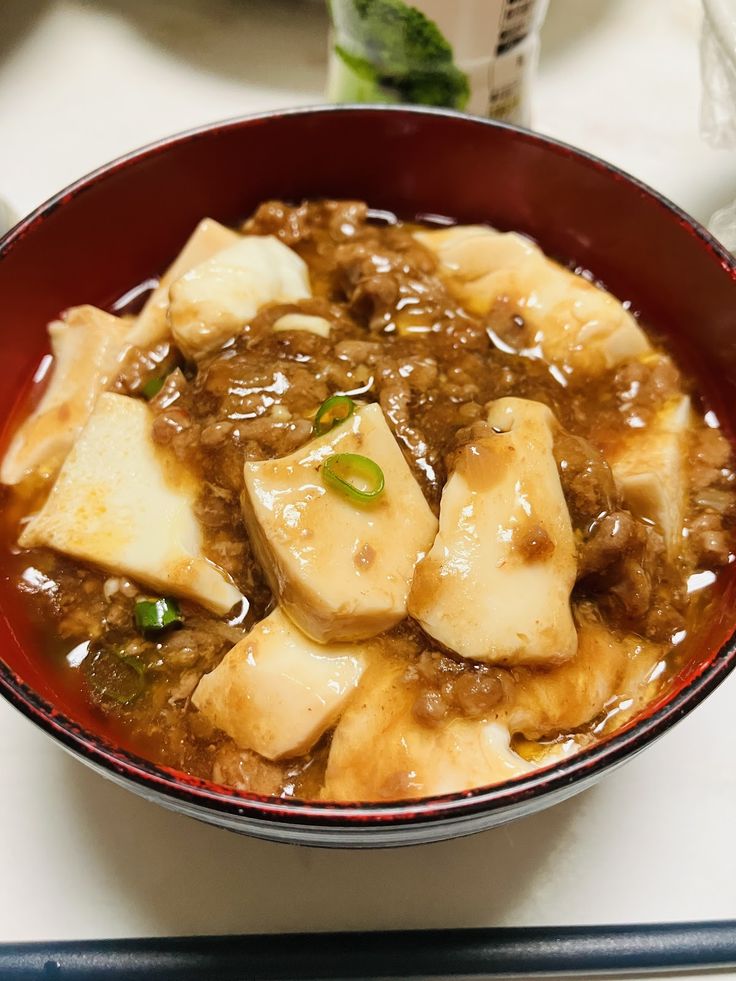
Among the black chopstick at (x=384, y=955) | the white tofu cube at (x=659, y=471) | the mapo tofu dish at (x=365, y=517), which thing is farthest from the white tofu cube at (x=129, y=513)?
the white tofu cube at (x=659, y=471)

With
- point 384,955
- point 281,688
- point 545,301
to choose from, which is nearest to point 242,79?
point 545,301

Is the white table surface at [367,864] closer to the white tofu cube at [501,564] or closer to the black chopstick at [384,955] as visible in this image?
the black chopstick at [384,955]

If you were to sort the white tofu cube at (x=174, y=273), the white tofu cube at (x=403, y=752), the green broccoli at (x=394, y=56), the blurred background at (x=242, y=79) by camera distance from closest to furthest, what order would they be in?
1. the white tofu cube at (x=403, y=752)
2. the white tofu cube at (x=174, y=273)
3. the green broccoli at (x=394, y=56)
4. the blurred background at (x=242, y=79)

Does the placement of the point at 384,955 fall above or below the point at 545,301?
below

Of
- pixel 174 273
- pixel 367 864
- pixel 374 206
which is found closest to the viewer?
pixel 367 864

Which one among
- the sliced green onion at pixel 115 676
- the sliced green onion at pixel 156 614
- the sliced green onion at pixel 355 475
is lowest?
the sliced green onion at pixel 115 676

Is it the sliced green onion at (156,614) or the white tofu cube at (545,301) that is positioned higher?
the white tofu cube at (545,301)

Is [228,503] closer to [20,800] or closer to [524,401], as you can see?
[524,401]

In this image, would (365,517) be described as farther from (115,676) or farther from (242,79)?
(242,79)
